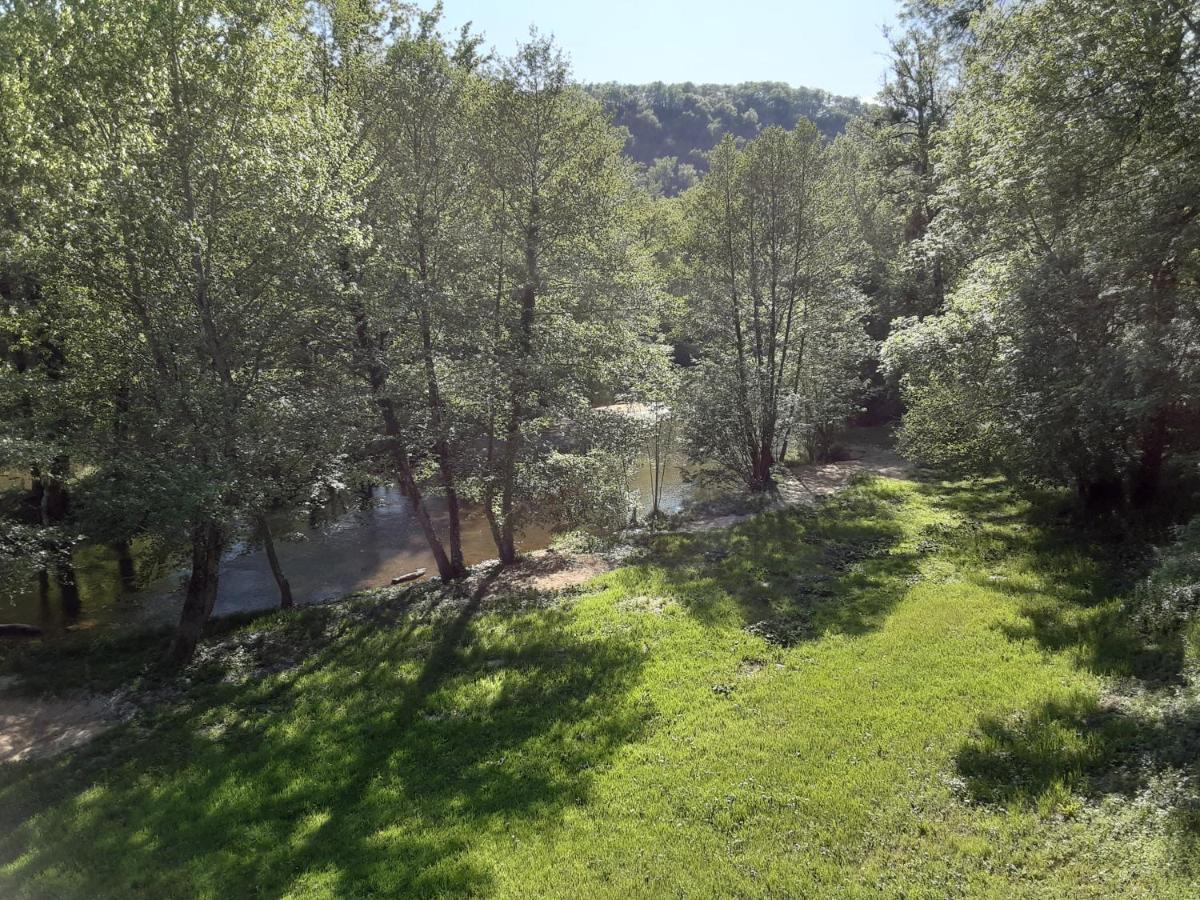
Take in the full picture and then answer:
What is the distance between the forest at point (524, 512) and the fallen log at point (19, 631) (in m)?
0.07

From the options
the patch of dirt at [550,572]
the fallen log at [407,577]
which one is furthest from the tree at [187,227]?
the fallen log at [407,577]

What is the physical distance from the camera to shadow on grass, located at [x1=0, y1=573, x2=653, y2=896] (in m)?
6.97

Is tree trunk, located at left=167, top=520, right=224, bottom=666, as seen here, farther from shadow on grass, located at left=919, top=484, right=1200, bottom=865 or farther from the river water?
shadow on grass, located at left=919, top=484, right=1200, bottom=865

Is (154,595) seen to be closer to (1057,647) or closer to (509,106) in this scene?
(509,106)

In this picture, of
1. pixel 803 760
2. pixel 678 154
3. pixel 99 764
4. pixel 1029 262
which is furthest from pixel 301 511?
pixel 678 154

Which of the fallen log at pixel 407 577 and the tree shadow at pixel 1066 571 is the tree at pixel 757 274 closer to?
the tree shadow at pixel 1066 571

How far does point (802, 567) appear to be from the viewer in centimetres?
1515

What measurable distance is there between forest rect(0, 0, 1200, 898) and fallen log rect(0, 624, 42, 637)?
0.07m

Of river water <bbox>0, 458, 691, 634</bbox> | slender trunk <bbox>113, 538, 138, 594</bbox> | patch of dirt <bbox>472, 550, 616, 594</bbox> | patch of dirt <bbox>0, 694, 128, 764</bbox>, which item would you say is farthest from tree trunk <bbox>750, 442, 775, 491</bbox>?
slender trunk <bbox>113, 538, 138, 594</bbox>

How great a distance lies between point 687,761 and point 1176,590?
21.1ft

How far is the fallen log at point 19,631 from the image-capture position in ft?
52.4

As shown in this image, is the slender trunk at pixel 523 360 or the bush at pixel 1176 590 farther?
the slender trunk at pixel 523 360

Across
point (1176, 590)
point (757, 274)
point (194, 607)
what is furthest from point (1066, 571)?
point (194, 607)

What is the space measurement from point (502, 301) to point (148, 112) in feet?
24.4
